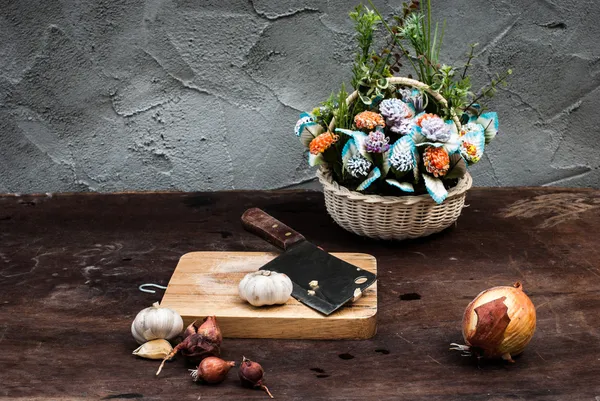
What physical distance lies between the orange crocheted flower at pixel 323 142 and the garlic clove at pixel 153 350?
47cm

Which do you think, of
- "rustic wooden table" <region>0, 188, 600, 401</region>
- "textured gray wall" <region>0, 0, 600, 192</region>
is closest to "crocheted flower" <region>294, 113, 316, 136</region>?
"rustic wooden table" <region>0, 188, 600, 401</region>

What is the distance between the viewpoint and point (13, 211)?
5.20 ft

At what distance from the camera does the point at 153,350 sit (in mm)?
1033

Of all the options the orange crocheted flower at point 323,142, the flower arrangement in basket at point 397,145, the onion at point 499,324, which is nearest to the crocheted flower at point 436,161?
the flower arrangement in basket at point 397,145

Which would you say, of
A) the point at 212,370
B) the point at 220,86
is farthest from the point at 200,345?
the point at 220,86

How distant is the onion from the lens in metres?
0.98

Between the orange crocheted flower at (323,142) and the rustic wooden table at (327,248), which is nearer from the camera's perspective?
the rustic wooden table at (327,248)

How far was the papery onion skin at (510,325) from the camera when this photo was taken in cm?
99

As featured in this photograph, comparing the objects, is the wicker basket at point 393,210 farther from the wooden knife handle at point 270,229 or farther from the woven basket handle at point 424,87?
the wooden knife handle at point 270,229

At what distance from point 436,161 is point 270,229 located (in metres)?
0.33

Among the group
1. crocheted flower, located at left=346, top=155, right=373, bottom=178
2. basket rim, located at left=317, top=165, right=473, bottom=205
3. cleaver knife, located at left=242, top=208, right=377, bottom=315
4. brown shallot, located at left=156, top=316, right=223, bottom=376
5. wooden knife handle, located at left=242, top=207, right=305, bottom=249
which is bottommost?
brown shallot, located at left=156, top=316, right=223, bottom=376

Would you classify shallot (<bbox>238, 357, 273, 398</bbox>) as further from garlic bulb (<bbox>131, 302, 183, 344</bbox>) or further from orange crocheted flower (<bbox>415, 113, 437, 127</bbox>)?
orange crocheted flower (<bbox>415, 113, 437, 127</bbox>)

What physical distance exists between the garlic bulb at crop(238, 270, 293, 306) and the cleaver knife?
0.13 ft

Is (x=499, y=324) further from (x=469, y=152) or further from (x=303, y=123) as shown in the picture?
(x=303, y=123)
